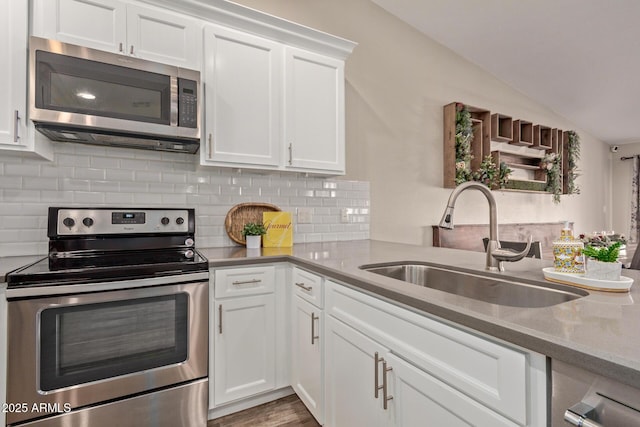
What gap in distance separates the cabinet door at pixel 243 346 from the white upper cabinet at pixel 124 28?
1.43 metres

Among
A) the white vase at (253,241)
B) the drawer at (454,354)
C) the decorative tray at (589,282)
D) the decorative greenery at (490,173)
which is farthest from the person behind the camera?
the decorative greenery at (490,173)

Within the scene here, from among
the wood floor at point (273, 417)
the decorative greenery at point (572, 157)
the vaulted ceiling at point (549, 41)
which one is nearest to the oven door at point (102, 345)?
the wood floor at point (273, 417)

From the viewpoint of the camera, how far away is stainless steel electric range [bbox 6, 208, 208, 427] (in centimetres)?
128

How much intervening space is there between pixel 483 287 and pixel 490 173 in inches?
99.2

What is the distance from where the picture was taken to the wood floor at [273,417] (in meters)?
1.75

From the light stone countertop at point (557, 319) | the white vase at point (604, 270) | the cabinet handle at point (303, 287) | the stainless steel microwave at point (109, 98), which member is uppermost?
the stainless steel microwave at point (109, 98)

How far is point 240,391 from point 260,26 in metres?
2.22

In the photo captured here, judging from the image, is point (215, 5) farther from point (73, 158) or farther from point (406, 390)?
point (406, 390)

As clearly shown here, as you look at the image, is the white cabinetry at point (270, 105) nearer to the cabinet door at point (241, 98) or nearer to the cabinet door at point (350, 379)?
the cabinet door at point (241, 98)

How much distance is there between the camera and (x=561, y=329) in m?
0.66

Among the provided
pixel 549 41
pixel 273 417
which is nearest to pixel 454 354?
pixel 273 417

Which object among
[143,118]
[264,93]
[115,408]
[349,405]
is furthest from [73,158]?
[349,405]

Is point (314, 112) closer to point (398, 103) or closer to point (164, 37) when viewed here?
point (164, 37)

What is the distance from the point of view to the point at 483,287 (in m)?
1.31
